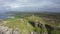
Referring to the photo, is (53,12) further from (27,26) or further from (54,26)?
(27,26)

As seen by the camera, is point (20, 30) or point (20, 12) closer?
point (20, 30)

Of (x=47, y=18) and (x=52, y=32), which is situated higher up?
(x=47, y=18)

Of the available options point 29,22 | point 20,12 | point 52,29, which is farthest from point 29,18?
point 52,29

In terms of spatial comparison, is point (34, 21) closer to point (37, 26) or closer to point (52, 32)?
point (37, 26)

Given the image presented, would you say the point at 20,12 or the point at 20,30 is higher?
the point at 20,12

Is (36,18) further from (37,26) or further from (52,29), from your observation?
(52,29)

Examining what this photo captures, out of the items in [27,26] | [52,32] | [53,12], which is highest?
[53,12]

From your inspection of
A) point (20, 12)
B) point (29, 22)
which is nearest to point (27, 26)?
point (29, 22)

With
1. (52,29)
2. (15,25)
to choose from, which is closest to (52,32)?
(52,29)
